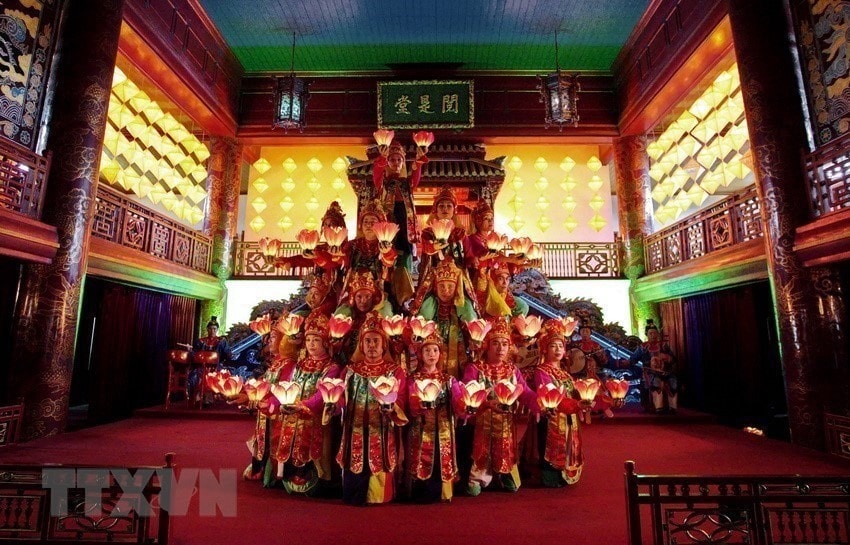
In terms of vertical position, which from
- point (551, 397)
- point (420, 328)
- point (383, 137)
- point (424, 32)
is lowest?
point (551, 397)

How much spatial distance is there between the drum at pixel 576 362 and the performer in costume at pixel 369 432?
14.8 ft

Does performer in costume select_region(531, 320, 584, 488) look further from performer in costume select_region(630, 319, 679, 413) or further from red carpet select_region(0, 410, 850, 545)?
performer in costume select_region(630, 319, 679, 413)

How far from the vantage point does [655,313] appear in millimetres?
8781

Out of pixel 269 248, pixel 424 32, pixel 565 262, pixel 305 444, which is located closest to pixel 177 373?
pixel 269 248

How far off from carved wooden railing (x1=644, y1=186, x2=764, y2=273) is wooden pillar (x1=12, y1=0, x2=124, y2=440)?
829cm

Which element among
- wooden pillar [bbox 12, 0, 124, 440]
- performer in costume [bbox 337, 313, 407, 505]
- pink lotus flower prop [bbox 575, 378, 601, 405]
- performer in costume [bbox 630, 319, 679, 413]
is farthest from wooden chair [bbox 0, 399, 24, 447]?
performer in costume [bbox 630, 319, 679, 413]

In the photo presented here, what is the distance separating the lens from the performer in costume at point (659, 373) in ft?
21.2

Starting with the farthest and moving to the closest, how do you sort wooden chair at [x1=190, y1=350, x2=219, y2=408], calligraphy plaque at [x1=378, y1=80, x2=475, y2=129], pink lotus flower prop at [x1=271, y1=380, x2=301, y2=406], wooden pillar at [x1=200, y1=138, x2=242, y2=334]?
calligraphy plaque at [x1=378, y1=80, x2=475, y2=129]
wooden pillar at [x1=200, y1=138, x2=242, y2=334]
wooden chair at [x1=190, y1=350, x2=219, y2=408]
pink lotus flower prop at [x1=271, y1=380, x2=301, y2=406]

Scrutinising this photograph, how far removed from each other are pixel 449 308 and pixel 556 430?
3.89 ft

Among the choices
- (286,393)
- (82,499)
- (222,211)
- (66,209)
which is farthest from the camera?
(222,211)

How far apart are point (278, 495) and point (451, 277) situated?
189 centimetres

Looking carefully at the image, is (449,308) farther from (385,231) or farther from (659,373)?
(659,373)

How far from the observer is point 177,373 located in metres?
→ 6.96

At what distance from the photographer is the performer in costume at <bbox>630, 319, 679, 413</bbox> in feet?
21.2
